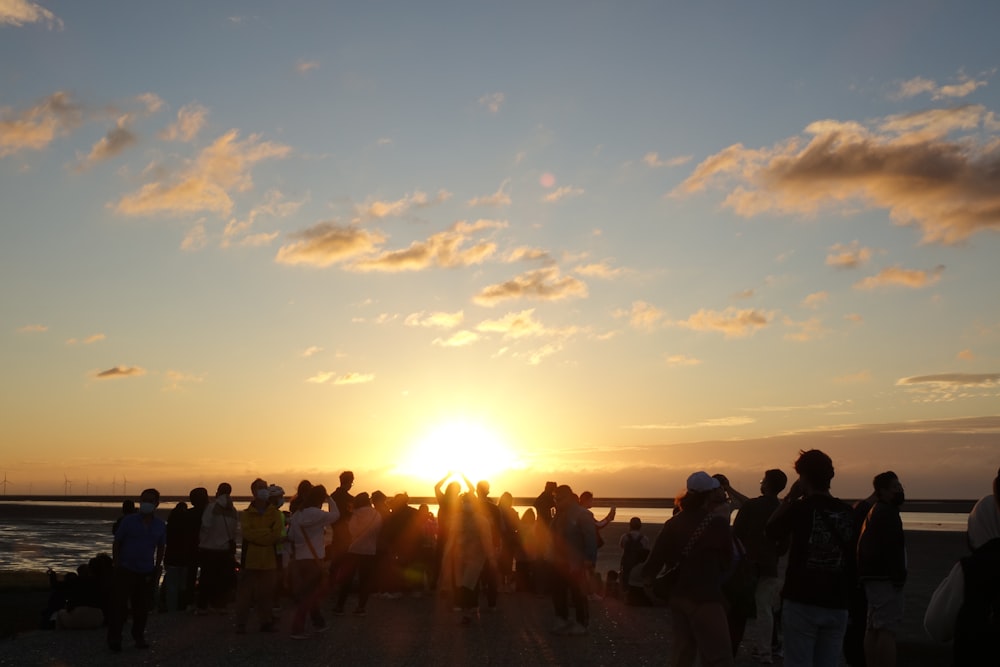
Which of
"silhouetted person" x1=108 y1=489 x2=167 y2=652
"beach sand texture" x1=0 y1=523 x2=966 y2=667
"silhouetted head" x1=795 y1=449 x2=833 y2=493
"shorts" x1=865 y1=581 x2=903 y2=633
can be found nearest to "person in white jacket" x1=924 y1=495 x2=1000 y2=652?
"silhouetted head" x1=795 y1=449 x2=833 y2=493

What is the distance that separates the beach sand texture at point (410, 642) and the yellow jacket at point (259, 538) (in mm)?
1042

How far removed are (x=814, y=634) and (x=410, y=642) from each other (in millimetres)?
7760

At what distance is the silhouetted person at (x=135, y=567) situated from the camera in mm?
13867

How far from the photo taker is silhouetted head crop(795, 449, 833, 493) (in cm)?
774

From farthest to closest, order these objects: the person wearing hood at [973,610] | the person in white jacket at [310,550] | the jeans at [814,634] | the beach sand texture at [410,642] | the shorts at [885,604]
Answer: the person in white jacket at [310,550], the beach sand texture at [410,642], the shorts at [885,604], the jeans at [814,634], the person wearing hood at [973,610]

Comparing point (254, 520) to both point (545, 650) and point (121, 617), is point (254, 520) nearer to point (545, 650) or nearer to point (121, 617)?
point (121, 617)

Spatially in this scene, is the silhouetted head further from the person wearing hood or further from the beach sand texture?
the beach sand texture

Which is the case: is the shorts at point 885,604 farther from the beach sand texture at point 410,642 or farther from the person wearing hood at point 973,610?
the person wearing hood at point 973,610

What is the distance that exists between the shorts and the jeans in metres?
2.04

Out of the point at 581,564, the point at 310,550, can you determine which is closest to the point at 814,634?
the point at 581,564

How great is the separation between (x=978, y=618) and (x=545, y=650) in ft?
29.6

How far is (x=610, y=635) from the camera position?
14992mm

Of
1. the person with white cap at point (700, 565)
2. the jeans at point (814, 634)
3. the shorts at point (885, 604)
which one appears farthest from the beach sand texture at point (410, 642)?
the jeans at point (814, 634)

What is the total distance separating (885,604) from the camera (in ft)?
31.4
